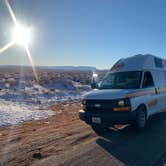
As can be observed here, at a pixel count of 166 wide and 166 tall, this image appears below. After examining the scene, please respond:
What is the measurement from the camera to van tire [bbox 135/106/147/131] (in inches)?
298

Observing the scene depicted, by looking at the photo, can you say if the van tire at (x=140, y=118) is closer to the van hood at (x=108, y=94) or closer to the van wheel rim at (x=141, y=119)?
the van wheel rim at (x=141, y=119)

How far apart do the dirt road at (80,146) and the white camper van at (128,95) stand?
0.51m

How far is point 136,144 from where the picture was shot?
658 centimetres

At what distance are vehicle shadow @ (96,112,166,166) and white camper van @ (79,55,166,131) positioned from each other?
0.40 meters

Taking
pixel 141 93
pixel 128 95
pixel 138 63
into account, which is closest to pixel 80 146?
pixel 128 95

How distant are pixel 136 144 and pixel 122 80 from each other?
2.64 meters

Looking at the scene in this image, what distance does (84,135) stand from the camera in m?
7.57

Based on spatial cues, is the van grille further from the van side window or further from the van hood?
the van side window

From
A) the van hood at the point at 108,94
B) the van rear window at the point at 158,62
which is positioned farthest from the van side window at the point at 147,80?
the van hood at the point at 108,94

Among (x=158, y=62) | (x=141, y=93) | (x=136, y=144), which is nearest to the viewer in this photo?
(x=136, y=144)

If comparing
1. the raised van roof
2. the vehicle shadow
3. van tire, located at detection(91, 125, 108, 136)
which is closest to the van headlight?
the vehicle shadow

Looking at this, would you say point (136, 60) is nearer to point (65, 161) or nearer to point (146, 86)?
point (146, 86)

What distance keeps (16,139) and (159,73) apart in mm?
5933

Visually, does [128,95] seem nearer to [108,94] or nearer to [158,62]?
[108,94]
